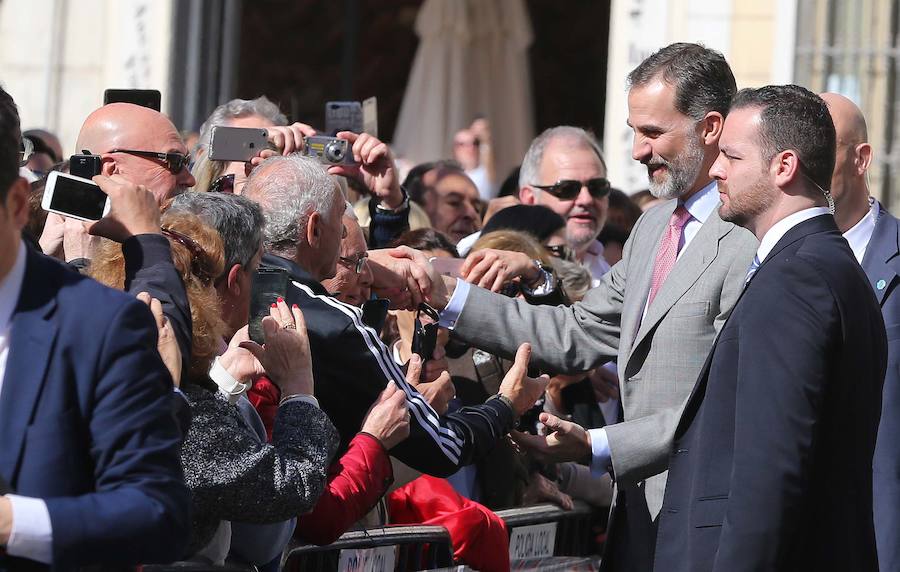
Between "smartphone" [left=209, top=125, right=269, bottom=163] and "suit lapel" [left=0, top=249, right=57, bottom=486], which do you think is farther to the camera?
"smartphone" [left=209, top=125, right=269, bottom=163]

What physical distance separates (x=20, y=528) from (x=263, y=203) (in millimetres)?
1922

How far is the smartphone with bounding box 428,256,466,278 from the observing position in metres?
4.97

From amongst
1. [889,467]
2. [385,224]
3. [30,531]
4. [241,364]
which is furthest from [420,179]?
[30,531]

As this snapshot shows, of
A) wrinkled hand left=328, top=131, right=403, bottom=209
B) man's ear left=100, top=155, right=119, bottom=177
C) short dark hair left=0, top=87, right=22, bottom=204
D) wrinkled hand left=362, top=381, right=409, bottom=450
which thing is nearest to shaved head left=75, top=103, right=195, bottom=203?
man's ear left=100, top=155, right=119, bottom=177

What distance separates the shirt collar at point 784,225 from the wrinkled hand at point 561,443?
0.84m

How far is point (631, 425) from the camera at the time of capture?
414cm

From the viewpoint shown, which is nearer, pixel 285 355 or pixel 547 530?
pixel 285 355

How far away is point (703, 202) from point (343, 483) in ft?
A: 4.39

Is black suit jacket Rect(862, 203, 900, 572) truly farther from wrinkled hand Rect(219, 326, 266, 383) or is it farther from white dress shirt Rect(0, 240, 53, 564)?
white dress shirt Rect(0, 240, 53, 564)

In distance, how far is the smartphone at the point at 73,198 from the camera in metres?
3.15

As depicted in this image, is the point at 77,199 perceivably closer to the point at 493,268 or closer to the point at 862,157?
the point at 493,268

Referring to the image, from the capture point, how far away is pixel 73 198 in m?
3.15

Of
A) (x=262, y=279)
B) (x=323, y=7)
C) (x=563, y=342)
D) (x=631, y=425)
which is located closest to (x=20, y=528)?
(x=262, y=279)

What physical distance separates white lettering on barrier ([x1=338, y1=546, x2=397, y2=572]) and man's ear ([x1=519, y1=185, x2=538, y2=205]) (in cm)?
290
